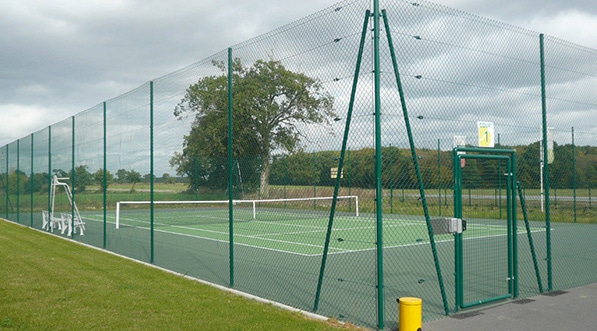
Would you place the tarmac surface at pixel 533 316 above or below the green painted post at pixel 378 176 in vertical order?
below

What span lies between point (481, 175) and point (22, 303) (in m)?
6.17

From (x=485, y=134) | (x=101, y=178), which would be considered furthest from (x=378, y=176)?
(x=101, y=178)

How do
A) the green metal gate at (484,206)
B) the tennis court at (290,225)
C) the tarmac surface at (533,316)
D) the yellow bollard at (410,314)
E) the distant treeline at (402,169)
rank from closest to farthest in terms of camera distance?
the yellow bollard at (410,314) → the tarmac surface at (533,316) → the distant treeline at (402,169) → the green metal gate at (484,206) → the tennis court at (290,225)

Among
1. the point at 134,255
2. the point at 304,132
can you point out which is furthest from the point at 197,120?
the point at 304,132

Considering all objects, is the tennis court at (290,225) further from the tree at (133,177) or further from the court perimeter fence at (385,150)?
the tree at (133,177)

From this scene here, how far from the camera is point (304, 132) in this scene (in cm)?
744

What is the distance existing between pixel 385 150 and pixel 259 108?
9.33ft

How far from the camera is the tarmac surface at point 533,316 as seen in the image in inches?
243

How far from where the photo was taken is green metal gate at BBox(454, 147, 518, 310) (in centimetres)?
703

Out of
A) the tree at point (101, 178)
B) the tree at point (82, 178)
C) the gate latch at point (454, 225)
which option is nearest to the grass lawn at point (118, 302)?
the gate latch at point (454, 225)

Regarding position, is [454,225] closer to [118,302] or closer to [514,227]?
[514,227]

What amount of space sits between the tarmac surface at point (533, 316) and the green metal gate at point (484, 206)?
0.76 ft

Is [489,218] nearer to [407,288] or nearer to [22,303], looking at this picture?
[407,288]

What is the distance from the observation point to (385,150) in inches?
253
